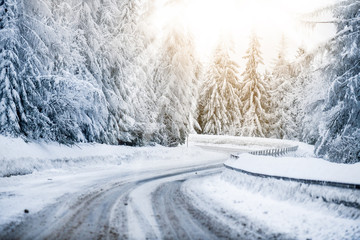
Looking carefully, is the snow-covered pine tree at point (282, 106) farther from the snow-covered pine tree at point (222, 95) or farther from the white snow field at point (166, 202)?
the white snow field at point (166, 202)

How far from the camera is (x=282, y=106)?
51.9 metres

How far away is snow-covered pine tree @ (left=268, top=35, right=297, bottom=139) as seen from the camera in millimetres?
51312

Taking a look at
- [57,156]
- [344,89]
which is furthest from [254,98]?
[57,156]

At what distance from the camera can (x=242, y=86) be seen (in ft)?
180

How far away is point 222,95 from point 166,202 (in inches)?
1746

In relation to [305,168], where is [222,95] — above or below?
above

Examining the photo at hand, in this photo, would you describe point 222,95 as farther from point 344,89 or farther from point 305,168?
point 305,168

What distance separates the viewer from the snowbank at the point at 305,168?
326 inches

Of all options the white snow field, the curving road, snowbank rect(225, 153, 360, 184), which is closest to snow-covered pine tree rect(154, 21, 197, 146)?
the white snow field

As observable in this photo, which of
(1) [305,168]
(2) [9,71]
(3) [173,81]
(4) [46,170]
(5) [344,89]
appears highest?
(3) [173,81]

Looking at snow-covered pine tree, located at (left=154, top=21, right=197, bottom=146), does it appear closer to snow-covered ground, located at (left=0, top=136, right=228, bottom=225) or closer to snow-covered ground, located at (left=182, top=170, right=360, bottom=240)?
snow-covered ground, located at (left=0, top=136, right=228, bottom=225)

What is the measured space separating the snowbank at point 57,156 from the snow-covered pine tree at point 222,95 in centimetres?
2897

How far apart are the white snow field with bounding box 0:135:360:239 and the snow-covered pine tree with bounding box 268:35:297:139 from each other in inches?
1547

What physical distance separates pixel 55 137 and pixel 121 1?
568 inches
